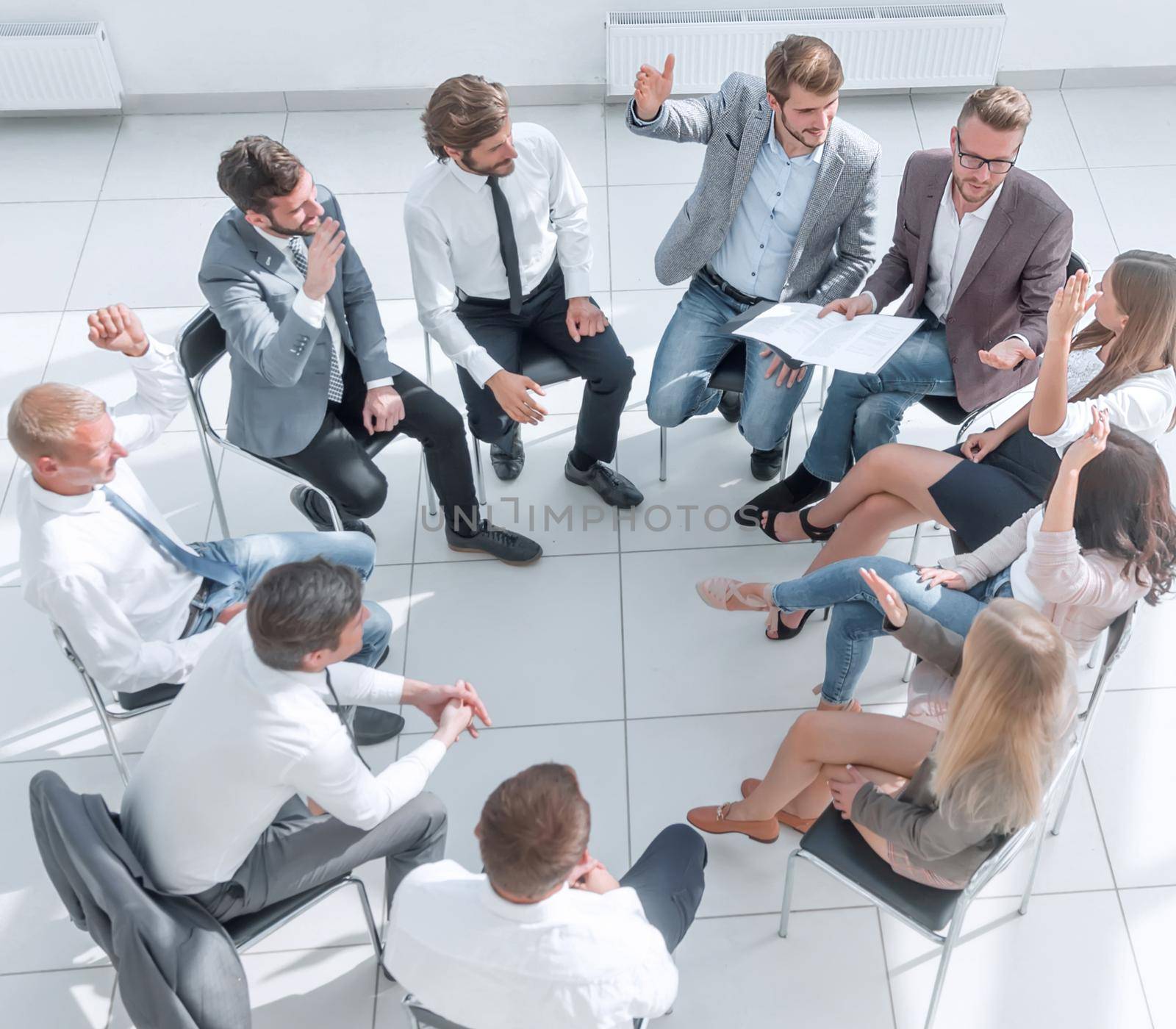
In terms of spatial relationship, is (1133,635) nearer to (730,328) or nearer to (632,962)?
(730,328)

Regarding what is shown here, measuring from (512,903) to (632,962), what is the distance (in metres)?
0.22

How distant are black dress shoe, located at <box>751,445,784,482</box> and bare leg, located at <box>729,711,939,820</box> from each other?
4.00ft

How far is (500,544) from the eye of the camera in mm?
3342

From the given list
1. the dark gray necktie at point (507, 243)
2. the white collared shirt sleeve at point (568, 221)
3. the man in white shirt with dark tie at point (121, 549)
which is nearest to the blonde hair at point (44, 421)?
the man in white shirt with dark tie at point (121, 549)

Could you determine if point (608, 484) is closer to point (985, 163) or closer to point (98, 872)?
point (985, 163)

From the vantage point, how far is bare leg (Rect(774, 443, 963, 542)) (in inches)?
111

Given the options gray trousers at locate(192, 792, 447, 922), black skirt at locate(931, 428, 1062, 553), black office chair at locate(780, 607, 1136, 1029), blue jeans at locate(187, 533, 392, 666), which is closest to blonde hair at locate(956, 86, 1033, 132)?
black skirt at locate(931, 428, 1062, 553)

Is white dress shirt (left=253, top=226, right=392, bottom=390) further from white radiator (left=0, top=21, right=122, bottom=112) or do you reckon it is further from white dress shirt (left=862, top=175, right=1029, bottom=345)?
white radiator (left=0, top=21, right=122, bottom=112)

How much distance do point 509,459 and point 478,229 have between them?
0.78m

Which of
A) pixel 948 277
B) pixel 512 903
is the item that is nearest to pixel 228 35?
pixel 948 277

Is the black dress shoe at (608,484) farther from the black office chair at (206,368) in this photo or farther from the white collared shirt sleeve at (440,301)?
the black office chair at (206,368)

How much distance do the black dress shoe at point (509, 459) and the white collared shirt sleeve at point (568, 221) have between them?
1.67 ft

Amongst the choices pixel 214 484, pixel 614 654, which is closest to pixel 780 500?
pixel 614 654

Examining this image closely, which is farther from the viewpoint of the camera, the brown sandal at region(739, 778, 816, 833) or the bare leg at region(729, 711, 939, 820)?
the brown sandal at region(739, 778, 816, 833)
